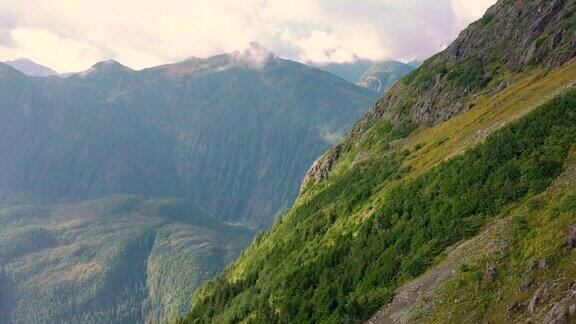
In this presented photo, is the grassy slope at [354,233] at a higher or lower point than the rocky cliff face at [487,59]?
lower

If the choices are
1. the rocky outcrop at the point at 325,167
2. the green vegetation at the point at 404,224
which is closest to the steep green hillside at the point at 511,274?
the green vegetation at the point at 404,224

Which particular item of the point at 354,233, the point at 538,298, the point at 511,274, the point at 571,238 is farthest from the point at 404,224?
the point at 538,298

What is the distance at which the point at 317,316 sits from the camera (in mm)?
79500

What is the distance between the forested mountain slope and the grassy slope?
38 cm

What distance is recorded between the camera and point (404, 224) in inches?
3278

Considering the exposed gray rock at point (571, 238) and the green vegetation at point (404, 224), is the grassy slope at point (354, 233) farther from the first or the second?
the exposed gray rock at point (571, 238)

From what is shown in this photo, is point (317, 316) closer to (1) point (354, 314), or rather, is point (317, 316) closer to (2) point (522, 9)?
(1) point (354, 314)

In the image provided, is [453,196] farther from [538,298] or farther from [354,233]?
[538,298]

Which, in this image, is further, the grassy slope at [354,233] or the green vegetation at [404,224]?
the grassy slope at [354,233]

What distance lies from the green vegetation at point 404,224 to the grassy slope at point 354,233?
0.92 feet

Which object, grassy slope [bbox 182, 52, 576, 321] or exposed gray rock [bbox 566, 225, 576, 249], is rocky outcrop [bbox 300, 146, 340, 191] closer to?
grassy slope [bbox 182, 52, 576, 321]

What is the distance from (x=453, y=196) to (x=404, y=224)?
30.4 feet

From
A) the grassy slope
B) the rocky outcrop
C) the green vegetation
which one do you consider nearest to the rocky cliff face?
the grassy slope

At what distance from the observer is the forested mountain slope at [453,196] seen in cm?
5459
